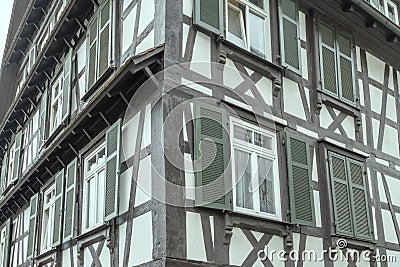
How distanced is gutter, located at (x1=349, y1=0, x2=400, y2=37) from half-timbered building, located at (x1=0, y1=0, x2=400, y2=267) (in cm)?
3

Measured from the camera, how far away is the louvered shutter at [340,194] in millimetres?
8445

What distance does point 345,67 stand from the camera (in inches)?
386

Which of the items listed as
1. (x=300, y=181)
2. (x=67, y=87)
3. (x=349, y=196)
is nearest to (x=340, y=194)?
(x=349, y=196)

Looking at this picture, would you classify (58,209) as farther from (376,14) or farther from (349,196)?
(376,14)

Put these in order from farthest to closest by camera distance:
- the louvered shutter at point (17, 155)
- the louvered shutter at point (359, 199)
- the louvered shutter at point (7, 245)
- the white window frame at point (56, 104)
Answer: the louvered shutter at point (17, 155), the louvered shutter at point (7, 245), the white window frame at point (56, 104), the louvered shutter at point (359, 199)

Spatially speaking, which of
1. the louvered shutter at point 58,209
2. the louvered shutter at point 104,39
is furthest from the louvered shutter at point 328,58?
the louvered shutter at point 58,209

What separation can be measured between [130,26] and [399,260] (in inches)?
236

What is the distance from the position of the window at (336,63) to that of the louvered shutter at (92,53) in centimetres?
370

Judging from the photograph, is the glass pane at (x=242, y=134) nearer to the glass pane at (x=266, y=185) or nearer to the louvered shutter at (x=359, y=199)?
the glass pane at (x=266, y=185)

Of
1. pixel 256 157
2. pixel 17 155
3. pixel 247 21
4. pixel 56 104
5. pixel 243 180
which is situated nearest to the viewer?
pixel 243 180

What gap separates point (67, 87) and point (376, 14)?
580 centimetres

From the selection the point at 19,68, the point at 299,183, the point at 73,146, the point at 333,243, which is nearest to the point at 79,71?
the point at 73,146

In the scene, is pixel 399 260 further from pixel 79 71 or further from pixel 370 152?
pixel 79 71

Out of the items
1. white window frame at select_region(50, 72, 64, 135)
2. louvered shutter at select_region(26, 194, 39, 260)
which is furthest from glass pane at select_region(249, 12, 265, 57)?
louvered shutter at select_region(26, 194, 39, 260)
